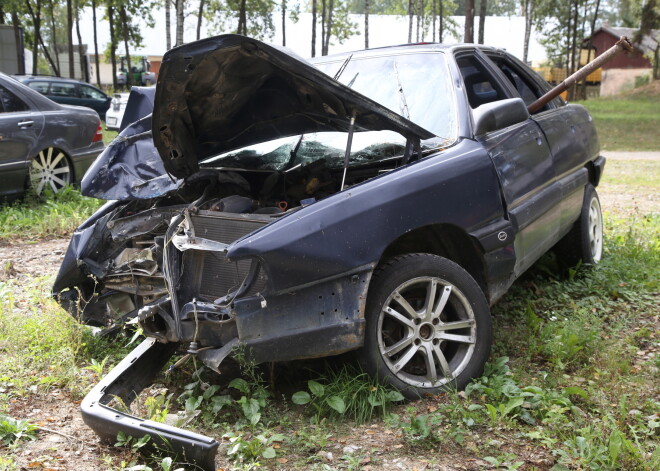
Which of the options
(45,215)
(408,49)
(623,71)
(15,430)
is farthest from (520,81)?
(623,71)

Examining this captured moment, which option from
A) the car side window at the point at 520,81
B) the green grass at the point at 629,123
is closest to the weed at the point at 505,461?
the car side window at the point at 520,81

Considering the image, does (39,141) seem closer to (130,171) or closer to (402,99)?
(130,171)

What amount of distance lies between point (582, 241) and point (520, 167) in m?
1.62

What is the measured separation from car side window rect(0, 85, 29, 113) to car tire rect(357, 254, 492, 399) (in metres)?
6.54

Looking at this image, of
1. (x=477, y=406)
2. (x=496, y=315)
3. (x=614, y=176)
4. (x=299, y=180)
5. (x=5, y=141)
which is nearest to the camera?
(x=477, y=406)

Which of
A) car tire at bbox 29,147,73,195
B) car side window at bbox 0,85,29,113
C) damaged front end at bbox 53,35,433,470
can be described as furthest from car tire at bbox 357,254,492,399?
car side window at bbox 0,85,29,113

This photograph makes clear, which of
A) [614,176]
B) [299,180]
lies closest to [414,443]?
[299,180]

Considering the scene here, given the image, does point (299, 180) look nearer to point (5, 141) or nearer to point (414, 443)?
Answer: point (414, 443)

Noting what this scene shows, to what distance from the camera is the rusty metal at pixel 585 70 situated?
16.5 feet

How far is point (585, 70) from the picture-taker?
5.28 m

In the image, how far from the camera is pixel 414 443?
3209mm

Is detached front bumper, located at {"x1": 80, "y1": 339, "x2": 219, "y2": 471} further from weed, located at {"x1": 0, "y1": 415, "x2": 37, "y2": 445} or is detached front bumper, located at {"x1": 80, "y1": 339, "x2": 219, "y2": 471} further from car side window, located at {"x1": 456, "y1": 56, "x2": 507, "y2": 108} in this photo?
car side window, located at {"x1": 456, "y1": 56, "x2": 507, "y2": 108}

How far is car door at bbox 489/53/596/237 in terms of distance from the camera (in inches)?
198

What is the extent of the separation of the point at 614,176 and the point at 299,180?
9856 mm
